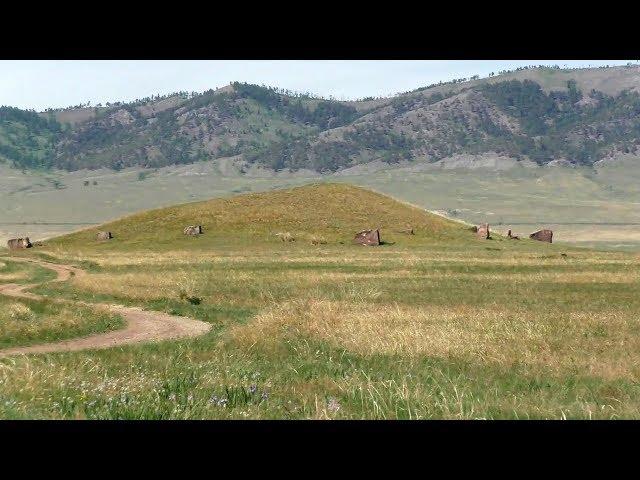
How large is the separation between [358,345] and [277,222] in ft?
222

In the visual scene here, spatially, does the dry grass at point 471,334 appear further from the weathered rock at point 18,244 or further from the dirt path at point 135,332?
the weathered rock at point 18,244

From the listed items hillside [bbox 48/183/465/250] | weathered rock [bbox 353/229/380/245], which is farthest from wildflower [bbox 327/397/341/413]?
hillside [bbox 48/183/465/250]

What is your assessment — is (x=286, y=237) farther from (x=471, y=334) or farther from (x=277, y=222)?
(x=471, y=334)

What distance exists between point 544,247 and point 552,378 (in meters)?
69.7

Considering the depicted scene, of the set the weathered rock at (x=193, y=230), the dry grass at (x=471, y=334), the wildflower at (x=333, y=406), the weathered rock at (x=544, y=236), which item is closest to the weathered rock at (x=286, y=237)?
the weathered rock at (x=193, y=230)

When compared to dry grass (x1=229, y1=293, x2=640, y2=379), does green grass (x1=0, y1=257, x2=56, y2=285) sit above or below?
below

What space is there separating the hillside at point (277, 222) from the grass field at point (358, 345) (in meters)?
17.7

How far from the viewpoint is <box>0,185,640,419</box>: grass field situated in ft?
38.3

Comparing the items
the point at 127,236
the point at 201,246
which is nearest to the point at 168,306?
the point at 201,246

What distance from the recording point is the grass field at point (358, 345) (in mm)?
11672

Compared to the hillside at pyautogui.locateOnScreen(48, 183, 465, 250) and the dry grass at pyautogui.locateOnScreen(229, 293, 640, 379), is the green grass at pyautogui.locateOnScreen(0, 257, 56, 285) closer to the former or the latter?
the hillside at pyautogui.locateOnScreen(48, 183, 465, 250)

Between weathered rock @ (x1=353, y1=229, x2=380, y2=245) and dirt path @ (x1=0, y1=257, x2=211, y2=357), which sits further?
weathered rock @ (x1=353, y1=229, x2=380, y2=245)

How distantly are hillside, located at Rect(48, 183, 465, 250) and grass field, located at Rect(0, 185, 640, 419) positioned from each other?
17709 millimetres
